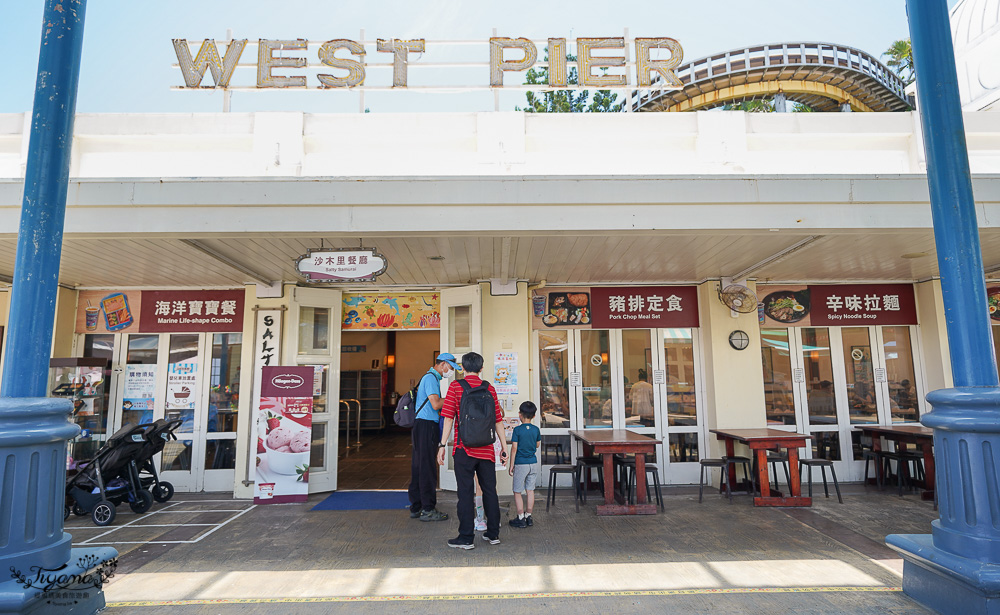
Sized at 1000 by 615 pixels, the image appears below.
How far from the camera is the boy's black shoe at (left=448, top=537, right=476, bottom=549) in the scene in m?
4.88

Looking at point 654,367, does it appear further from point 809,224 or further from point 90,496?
point 90,496

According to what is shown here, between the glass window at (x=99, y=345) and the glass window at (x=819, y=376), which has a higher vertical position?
the glass window at (x=99, y=345)

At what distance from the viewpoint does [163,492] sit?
7020 millimetres

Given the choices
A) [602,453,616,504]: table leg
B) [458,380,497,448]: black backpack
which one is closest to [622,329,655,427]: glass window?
[602,453,616,504]: table leg

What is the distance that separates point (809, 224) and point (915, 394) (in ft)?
17.8

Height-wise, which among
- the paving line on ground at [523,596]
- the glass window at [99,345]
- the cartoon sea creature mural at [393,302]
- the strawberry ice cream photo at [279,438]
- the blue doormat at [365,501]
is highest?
the cartoon sea creature mural at [393,302]

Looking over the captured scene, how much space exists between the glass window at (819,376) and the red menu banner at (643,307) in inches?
66.5

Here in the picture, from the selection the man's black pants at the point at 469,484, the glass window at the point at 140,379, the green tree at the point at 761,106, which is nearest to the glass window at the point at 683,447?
the man's black pants at the point at 469,484

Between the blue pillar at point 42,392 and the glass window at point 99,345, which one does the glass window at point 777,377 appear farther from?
the glass window at point 99,345

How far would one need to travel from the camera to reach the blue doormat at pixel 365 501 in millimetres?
6582

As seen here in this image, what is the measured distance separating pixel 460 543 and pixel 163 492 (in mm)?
4345

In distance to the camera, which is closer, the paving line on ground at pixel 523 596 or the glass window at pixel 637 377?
the paving line on ground at pixel 523 596

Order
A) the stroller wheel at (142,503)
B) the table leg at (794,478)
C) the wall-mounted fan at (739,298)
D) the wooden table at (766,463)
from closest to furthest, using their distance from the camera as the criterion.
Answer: the stroller wheel at (142,503) < the wooden table at (766,463) < the table leg at (794,478) < the wall-mounted fan at (739,298)

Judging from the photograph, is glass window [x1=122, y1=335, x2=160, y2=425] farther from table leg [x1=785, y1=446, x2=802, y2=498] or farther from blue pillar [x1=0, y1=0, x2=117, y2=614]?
table leg [x1=785, y1=446, x2=802, y2=498]
